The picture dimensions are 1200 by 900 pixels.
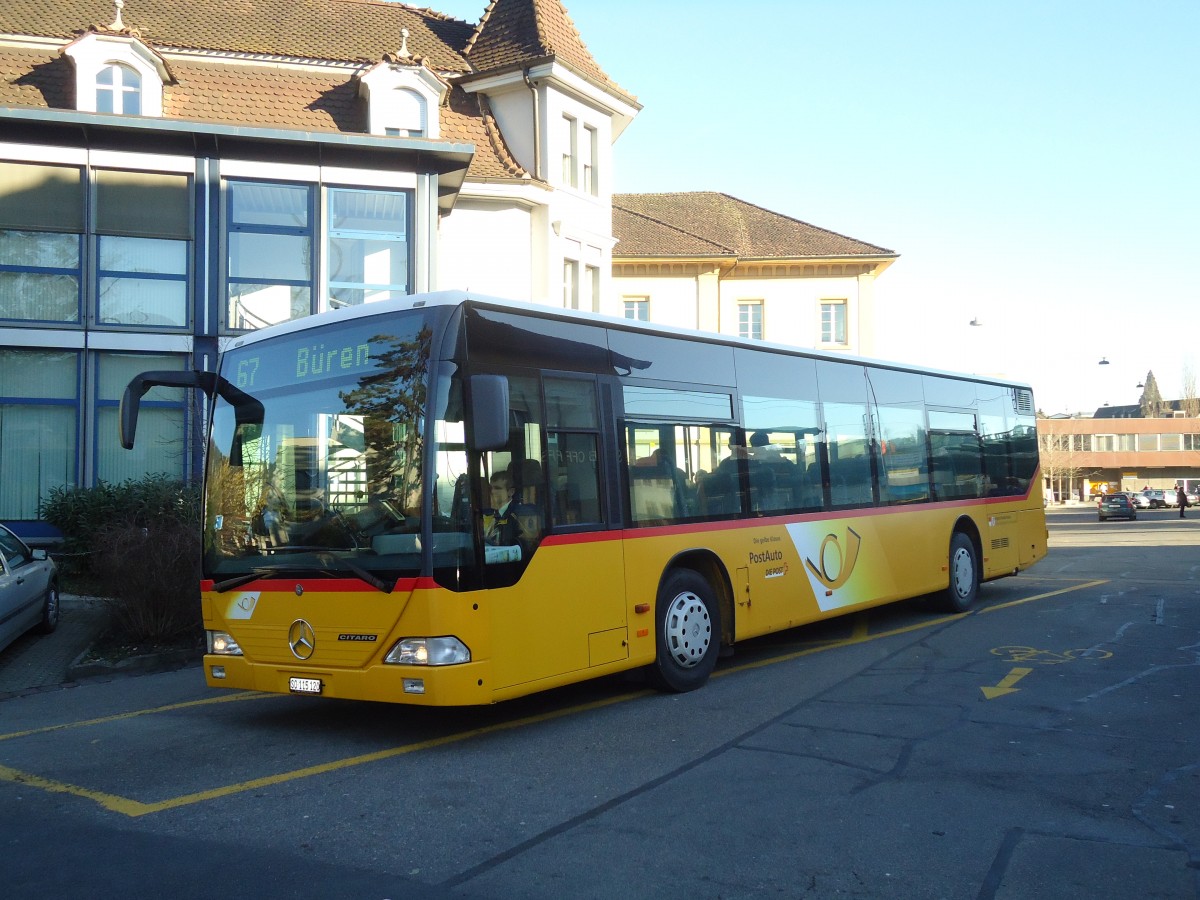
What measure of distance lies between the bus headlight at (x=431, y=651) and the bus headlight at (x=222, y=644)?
5.18 ft

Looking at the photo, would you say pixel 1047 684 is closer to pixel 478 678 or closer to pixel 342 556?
pixel 478 678

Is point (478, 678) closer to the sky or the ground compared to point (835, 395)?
closer to the ground

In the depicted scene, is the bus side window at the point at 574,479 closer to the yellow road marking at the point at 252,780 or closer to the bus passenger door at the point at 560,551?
the bus passenger door at the point at 560,551

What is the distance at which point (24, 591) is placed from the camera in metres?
11.5

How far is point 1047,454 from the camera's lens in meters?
89.4

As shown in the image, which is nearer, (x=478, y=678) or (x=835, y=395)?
(x=478, y=678)

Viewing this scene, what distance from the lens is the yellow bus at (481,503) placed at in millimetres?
6988

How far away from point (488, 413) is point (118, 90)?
56.0ft

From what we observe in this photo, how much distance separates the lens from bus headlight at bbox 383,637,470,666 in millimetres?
6875

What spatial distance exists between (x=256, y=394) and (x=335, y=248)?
13.3 meters

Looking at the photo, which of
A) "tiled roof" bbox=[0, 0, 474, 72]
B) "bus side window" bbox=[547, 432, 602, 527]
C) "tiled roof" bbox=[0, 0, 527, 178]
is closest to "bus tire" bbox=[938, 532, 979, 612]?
"bus side window" bbox=[547, 432, 602, 527]

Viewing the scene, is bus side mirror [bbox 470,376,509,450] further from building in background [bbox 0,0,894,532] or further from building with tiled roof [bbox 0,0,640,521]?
building with tiled roof [bbox 0,0,640,521]

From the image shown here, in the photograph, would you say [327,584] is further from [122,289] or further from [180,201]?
[180,201]

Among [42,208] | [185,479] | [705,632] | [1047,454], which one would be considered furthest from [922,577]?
[1047,454]
